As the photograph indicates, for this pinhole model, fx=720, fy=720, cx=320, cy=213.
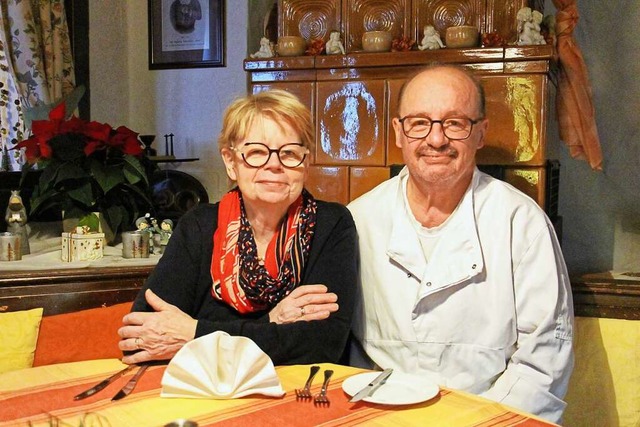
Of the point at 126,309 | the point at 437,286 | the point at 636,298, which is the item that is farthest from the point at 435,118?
the point at 126,309

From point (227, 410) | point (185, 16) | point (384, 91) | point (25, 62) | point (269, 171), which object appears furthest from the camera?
point (185, 16)

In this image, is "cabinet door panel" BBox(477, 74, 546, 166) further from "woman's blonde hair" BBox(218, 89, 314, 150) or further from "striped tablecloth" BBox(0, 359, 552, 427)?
"striped tablecloth" BBox(0, 359, 552, 427)

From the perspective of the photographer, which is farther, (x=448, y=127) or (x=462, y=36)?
(x=462, y=36)

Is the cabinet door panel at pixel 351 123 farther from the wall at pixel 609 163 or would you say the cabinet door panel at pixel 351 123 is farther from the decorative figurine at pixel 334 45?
the wall at pixel 609 163

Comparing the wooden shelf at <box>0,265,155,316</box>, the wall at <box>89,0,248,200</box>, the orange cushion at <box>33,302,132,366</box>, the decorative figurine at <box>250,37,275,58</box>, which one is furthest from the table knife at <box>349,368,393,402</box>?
the wall at <box>89,0,248,200</box>

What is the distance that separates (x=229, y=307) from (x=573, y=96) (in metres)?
1.90

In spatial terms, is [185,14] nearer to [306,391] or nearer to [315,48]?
[315,48]

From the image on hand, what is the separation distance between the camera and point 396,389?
129 centimetres

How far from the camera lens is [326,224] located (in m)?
1.85

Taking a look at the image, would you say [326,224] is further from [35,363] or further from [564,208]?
[564,208]

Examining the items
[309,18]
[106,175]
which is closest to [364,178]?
[309,18]

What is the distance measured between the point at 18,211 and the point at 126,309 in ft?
1.74

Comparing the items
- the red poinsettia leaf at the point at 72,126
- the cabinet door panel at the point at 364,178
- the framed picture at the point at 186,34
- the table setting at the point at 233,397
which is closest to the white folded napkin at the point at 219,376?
the table setting at the point at 233,397

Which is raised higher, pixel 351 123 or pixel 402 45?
pixel 402 45
